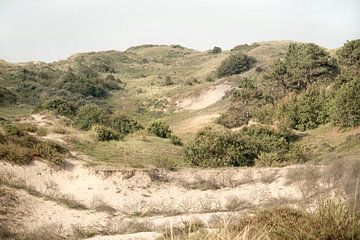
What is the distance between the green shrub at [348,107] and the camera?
3406 cm

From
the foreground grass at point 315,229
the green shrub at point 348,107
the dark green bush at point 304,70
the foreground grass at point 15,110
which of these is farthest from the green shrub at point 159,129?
the foreground grass at point 315,229

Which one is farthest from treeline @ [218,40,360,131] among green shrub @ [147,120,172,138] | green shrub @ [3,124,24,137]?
green shrub @ [3,124,24,137]

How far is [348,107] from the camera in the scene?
1357 inches

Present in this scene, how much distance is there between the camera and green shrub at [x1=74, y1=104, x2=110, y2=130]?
3706 cm

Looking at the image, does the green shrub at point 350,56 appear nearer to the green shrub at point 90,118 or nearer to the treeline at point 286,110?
the treeline at point 286,110

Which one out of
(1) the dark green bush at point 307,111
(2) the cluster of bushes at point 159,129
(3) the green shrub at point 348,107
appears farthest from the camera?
(1) the dark green bush at point 307,111

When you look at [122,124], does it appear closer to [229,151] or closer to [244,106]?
[229,151]

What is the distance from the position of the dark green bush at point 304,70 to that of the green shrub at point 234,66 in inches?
1033

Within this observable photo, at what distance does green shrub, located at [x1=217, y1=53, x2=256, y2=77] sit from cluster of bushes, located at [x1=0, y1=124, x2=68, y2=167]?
58128 millimetres

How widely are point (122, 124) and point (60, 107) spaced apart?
32.6 ft

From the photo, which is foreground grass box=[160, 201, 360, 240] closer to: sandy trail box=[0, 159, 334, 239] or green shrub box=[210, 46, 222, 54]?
sandy trail box=[0, 159, 334, 239]

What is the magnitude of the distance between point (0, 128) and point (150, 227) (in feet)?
41.9

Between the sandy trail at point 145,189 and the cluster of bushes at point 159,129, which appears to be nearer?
the sandy trail at point 145,189

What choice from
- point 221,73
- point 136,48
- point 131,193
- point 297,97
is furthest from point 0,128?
point 136,48
